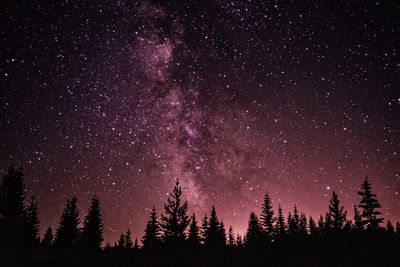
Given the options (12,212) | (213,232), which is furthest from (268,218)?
(12,212)

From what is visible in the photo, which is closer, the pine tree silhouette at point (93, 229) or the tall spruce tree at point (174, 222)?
the tall spruce tree at point (174, 222)

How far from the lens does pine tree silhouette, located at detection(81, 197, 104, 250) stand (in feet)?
128

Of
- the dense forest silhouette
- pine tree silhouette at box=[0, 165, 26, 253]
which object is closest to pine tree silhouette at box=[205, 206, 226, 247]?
the dense forest silhouette

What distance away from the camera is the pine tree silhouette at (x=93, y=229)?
39.1m

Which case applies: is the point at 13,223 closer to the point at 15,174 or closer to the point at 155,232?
the point at 15,174

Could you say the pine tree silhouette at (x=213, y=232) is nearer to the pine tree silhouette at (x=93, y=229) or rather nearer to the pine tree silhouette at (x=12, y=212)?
the pine tree silhouette at (x=93, y=229)

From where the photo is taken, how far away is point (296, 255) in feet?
103

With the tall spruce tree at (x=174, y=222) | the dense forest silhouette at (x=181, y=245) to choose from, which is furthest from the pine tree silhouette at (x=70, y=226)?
the tall spruce tree at (x=174, y=222)

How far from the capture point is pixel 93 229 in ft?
132

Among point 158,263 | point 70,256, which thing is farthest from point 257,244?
point 70,256

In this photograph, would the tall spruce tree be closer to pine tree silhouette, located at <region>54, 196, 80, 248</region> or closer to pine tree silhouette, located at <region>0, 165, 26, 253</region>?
pine tree silhouette, located at <region>0, 165, 26, 253</region>

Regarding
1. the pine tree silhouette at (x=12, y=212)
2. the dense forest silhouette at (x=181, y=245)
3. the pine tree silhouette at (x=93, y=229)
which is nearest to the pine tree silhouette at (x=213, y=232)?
the dense forest silhouette at (x=181, y=245)

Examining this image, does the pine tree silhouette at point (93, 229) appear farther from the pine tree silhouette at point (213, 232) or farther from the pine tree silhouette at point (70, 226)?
the pine tree silhouette at point (213, 232)

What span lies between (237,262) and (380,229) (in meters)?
17.3
